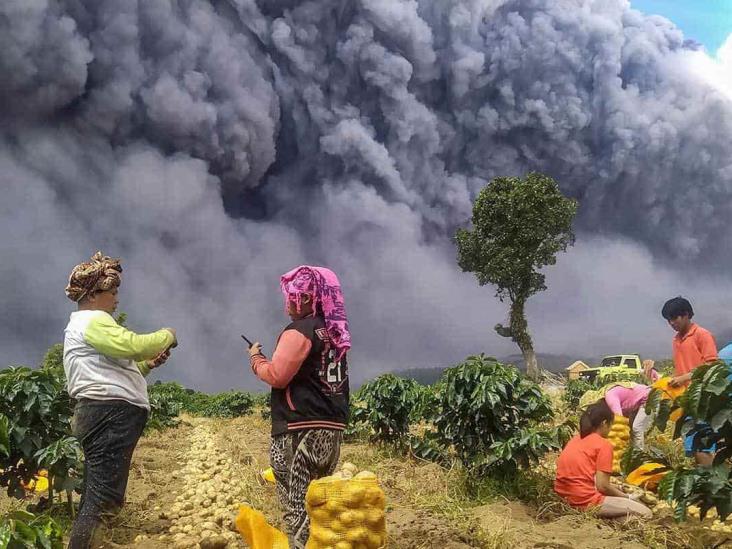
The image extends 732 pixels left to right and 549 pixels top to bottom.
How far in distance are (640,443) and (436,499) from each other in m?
2.07

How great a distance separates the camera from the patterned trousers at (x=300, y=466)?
2.62m

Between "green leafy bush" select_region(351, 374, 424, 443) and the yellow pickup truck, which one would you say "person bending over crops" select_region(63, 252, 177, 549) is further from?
the yellow pickup truck

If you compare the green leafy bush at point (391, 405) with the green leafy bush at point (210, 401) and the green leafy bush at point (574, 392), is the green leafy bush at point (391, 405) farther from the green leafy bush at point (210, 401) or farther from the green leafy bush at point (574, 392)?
the green leafy bush at point (210, 401)

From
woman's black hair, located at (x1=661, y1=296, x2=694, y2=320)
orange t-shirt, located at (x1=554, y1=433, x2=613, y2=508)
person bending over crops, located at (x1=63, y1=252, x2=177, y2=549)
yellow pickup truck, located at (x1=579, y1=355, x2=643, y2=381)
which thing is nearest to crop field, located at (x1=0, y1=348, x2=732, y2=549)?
orange t-shirt, located at (x1=554, y1=433, x2=613, y2=508)

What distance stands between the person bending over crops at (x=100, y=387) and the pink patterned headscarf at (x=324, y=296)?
667mm

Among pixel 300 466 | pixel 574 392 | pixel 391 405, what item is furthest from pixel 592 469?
pixel 574 392

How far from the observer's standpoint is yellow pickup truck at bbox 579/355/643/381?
12.5 metres

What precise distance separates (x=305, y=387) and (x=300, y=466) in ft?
1.08

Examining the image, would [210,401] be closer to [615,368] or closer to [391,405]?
[615,368]

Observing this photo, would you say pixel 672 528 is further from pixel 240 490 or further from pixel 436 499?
pixel 240 490

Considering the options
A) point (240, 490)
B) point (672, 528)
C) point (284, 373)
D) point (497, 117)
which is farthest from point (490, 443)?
point (497, 117)

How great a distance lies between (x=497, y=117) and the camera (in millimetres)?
27359

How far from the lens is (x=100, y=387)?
287 cm

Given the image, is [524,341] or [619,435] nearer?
[619,435]
